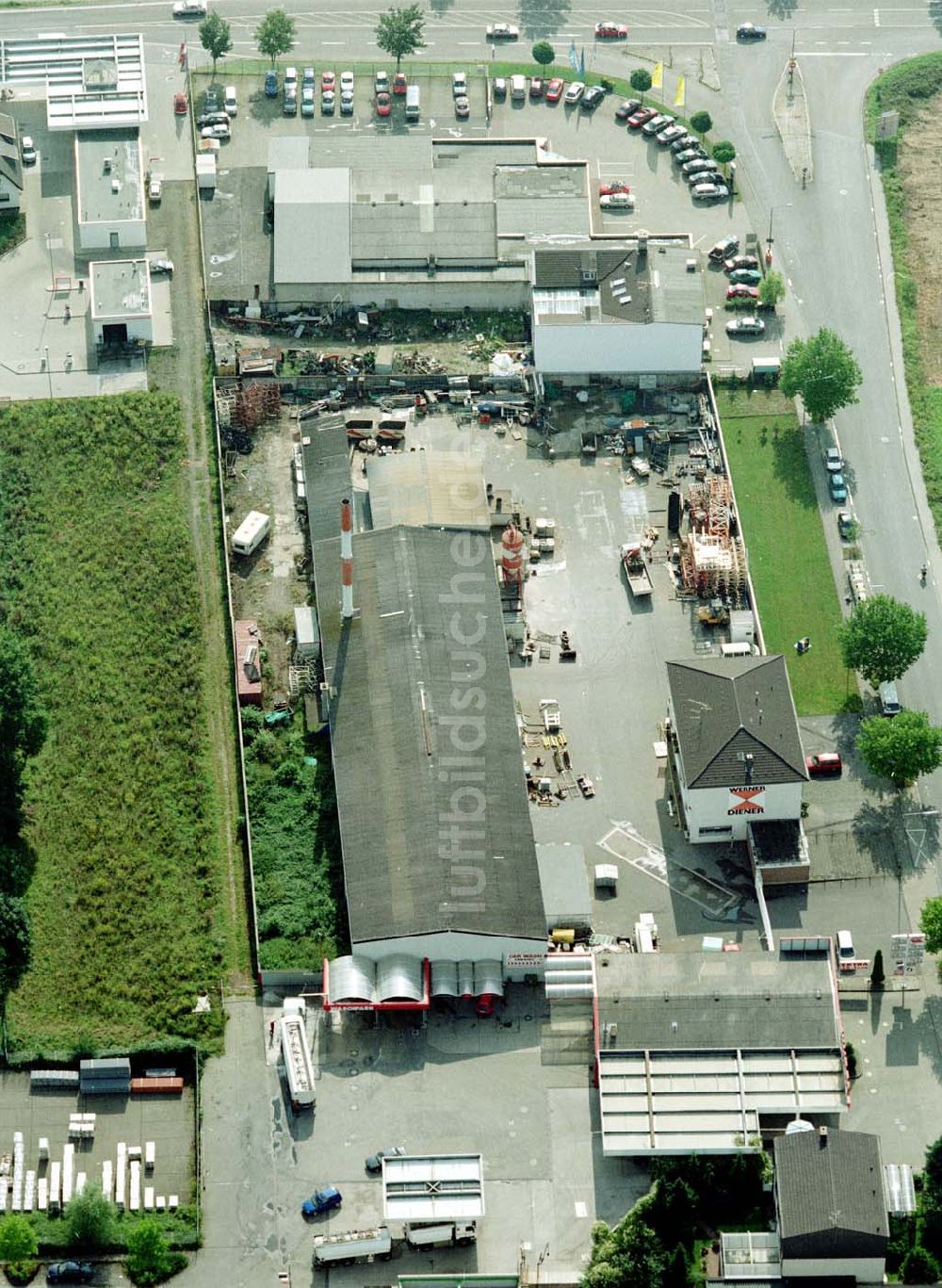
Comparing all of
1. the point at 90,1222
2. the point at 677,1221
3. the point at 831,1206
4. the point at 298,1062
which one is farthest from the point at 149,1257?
the point at 831,1206

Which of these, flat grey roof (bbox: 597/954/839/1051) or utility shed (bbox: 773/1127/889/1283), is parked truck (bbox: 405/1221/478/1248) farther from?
utility shed (bbox: 773/1127/889/1283)

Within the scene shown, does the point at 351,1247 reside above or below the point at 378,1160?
below

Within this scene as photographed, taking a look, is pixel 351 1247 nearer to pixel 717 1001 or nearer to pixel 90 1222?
pixel 90 1222

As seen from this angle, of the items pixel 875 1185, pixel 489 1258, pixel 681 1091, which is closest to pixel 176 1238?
pixel 489 1258

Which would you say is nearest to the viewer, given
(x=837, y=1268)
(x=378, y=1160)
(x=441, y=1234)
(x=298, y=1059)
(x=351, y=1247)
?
(x=837, y=1268)

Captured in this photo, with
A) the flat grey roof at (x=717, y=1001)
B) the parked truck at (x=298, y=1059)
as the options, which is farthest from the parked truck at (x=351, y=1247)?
the flat grey roof at (x=717, y=1001)

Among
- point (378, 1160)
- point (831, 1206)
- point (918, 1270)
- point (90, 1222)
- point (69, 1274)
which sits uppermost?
point (378, 1160)

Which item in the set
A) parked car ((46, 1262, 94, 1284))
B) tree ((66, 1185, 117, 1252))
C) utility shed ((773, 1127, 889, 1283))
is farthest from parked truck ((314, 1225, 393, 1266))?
utility shed ((773, 1127, 889, 1283))
